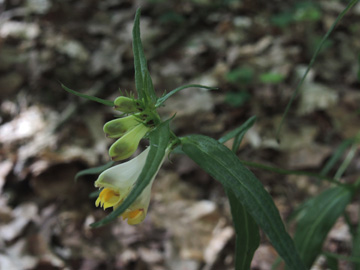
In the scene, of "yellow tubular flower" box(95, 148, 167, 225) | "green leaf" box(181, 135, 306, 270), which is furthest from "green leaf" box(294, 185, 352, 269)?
"yellow tubular flower" box(95, 148, 167, 225)

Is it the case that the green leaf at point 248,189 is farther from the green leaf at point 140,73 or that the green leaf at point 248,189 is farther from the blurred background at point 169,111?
the blurred background at point 169,111

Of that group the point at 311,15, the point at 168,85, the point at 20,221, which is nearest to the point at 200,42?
the point at 168,85

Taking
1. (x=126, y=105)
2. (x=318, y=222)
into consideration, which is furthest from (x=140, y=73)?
(x=318, y=222)

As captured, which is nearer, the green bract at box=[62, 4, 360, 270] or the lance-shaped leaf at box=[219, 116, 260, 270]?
the green bract at box=[62, 4, 360, 270]

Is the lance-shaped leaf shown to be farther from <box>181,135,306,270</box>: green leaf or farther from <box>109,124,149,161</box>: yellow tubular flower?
<box>109,124,149,161</box>: yellow tubular flower

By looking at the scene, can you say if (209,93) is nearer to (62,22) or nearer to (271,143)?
(271,143)

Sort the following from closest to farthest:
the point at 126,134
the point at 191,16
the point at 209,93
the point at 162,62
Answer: the point at 126,134
the point at 209,93
the point at 162,62
the point at 191,16

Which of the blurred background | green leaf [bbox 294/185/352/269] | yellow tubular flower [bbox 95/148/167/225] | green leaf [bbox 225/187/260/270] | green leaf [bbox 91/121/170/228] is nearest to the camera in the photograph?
green leaf [bbox 91/121/170/228]

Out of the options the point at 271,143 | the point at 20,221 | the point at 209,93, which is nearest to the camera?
the point at 20,221
